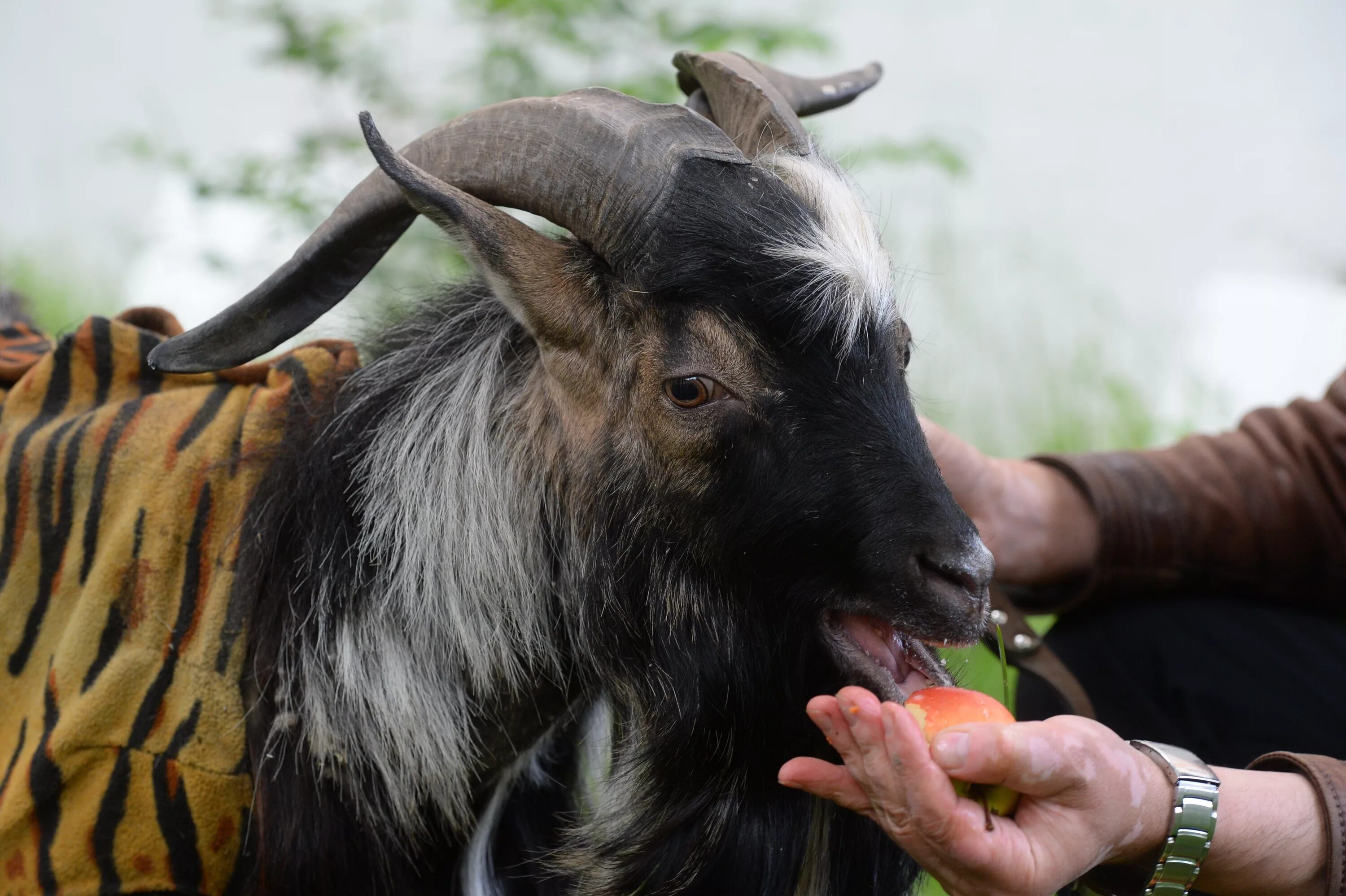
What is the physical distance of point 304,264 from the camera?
2.43 metres

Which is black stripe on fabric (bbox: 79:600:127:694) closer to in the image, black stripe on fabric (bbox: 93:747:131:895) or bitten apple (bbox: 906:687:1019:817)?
black stripe on fabric (bbox: 93:747:131:895)

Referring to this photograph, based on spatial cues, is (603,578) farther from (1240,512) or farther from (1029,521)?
(1240,512)

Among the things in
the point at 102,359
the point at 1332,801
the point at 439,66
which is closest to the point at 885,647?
the point at 1332,801

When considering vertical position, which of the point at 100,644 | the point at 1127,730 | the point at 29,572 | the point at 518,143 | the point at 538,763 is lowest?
the point at 1127,730

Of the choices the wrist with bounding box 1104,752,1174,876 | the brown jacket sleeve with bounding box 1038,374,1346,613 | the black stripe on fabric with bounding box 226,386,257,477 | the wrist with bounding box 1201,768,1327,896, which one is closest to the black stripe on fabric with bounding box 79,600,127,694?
the black stripe on fabric with bounding box 226,386,257,477

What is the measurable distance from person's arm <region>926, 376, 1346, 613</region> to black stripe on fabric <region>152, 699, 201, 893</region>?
2.18 m

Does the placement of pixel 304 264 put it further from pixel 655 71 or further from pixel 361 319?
pixel 655 71

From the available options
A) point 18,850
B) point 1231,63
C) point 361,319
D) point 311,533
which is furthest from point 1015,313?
point 18,850

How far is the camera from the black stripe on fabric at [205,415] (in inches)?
106

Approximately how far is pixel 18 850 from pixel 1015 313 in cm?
642

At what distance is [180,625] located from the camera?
2.53 meters

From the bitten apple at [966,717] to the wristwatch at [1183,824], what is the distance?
0.35 metres

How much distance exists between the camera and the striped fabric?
242cm

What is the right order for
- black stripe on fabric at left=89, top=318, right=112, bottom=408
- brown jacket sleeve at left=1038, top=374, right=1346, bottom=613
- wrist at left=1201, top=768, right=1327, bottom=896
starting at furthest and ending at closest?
brown jacket sleeve at left=1038, top=374, right=1346, bottom=613 → black stripe on fabric at left=89, top=318, right=112, bottom=408 → wrist at left=1201, top=768, right=1327, bottom=896
